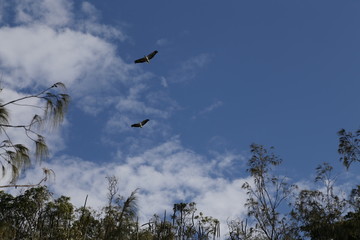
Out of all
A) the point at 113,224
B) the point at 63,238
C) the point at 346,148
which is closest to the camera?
the point at 113,224

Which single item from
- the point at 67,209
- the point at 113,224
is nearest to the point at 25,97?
the point at 113,224

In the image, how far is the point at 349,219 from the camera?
1950cm

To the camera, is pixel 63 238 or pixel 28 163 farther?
pixel 63 238

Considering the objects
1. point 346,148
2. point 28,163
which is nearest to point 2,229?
point 28,163

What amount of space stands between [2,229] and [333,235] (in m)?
16.7

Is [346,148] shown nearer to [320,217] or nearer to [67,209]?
[320,217]

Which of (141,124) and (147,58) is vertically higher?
(147,58)

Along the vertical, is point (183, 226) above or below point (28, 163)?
above

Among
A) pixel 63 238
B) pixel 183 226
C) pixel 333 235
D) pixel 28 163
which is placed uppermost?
pixel 183 226

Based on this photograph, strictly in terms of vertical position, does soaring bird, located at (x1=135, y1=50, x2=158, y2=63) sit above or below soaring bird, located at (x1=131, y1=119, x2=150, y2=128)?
above

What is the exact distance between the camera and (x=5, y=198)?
21484mm

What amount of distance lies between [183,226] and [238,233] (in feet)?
13.3

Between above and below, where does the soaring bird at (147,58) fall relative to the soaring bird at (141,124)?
above

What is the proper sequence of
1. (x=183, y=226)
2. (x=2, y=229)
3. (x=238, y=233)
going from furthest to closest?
(x=183, y=226)
(x=238, y=233)
(x=2, y=229)
